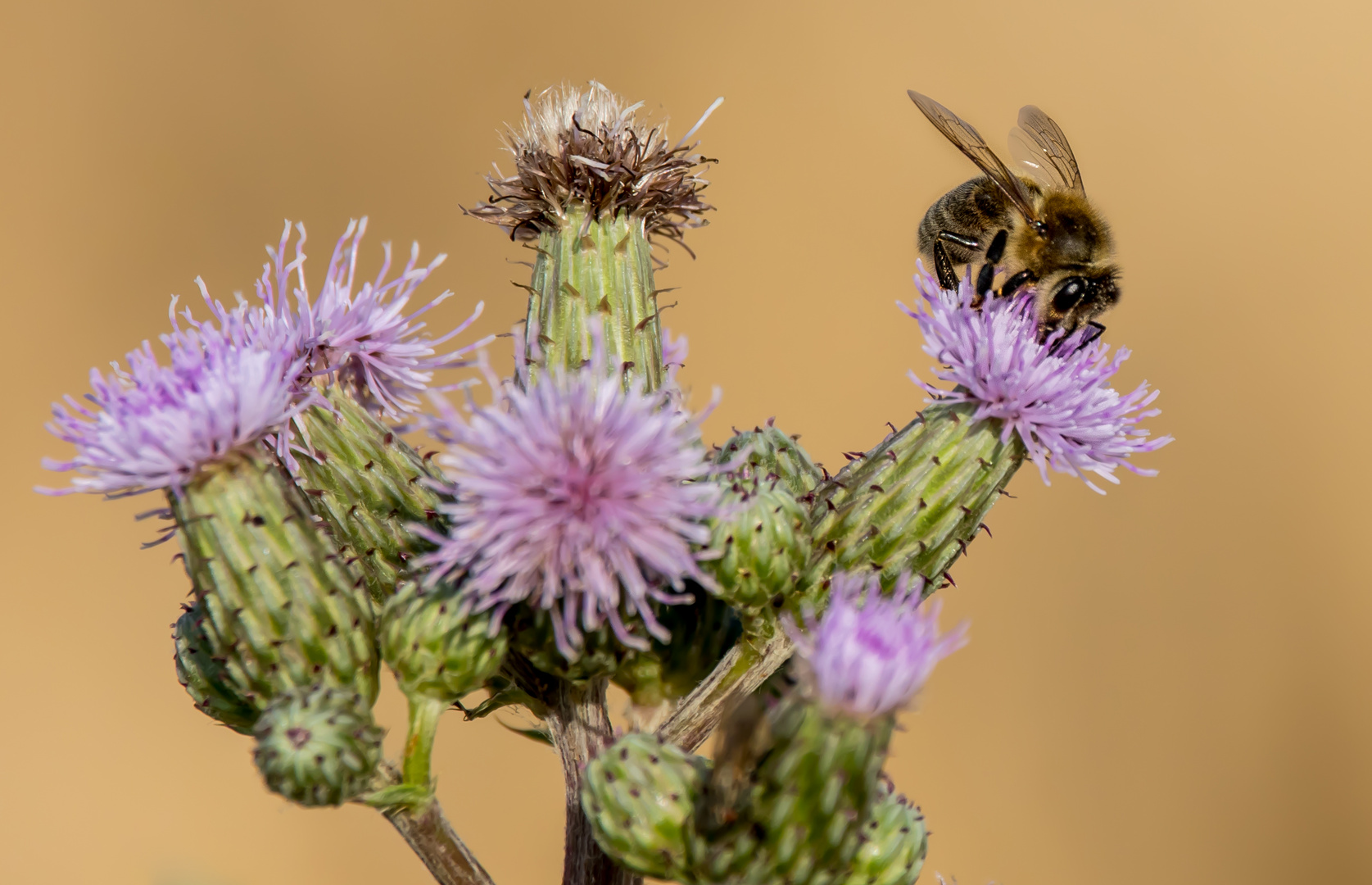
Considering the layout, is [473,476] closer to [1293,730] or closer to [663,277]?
[663,277]

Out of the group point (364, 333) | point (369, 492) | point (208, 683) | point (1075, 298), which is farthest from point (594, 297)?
point (1075, 298)

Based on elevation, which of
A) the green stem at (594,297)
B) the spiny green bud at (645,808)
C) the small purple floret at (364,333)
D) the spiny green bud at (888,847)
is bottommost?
the spiny green bud at (888,847)

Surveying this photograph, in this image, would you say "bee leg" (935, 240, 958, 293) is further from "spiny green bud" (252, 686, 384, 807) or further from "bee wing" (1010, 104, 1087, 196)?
"spiny green bud" (252, 686, 384, 807)

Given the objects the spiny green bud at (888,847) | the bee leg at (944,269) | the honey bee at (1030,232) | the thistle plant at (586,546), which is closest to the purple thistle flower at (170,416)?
the thistle plant at (586,546)

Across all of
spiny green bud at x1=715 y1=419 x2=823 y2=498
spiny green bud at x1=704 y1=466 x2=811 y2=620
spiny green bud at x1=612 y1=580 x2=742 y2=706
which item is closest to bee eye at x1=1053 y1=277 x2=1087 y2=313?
spiny green bud at x1=715 y1=419 x2=823 y2=498

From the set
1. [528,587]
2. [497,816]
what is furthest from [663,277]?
[528,587]

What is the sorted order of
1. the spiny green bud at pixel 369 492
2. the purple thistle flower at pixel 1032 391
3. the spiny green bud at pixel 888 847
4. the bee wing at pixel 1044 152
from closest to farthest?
the spiny green bud at pixel 888 847, the spiny green bud at pixel 369 492, the purple thistle flower at pixel 1032 391, the bee wing at pixel 1044 152

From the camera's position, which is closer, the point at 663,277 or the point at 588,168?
the point at 588,168

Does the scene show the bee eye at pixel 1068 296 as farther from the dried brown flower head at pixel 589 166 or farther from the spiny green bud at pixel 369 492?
the spiny green bud at pixel 369 492
